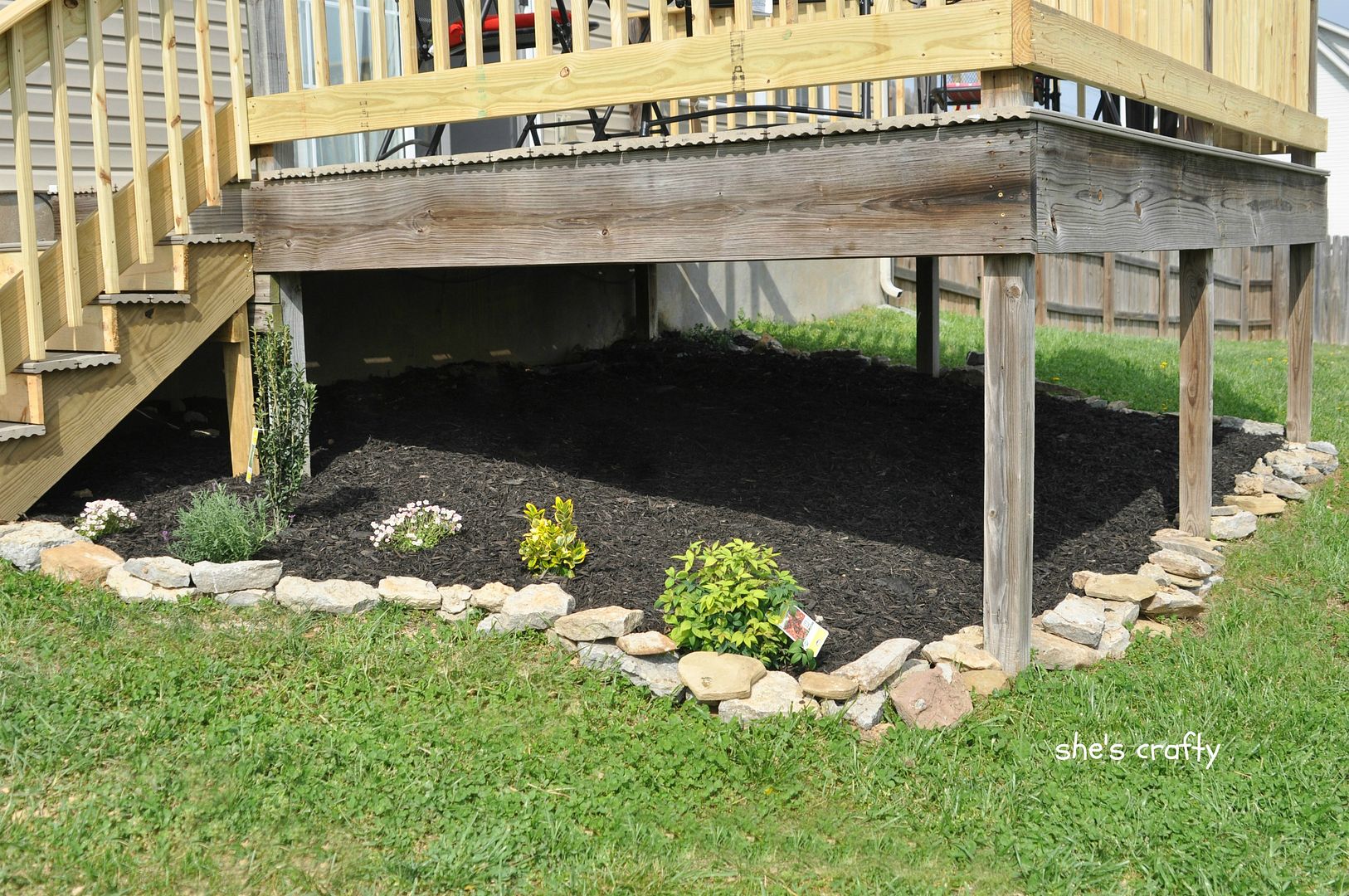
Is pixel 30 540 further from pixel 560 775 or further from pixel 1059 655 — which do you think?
pixel 1059 655

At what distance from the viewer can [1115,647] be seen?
179 inches

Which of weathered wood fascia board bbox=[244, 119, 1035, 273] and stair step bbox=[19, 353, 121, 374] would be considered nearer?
weathered wood fascia board bbox=[244, 119, 1035, 273]

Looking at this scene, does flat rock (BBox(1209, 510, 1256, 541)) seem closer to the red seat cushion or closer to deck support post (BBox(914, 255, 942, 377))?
deck support post (BBox(914, 255, 942, 377))

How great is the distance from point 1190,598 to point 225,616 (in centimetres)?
369

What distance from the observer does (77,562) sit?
4648 millimetres

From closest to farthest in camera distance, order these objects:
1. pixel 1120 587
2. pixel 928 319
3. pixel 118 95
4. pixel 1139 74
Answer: pixel 1139 74
pixel 1120 587
pixel 118 95
pixel 928 319

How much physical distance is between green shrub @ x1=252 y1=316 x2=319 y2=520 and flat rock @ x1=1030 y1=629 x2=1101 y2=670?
3065mm

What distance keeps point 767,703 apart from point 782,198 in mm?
1714

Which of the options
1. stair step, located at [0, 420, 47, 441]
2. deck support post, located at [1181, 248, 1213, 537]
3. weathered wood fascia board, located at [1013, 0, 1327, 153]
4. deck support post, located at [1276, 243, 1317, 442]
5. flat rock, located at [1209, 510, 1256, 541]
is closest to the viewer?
weathered wood fascia board, located at [1013, 0, 1327, 153]

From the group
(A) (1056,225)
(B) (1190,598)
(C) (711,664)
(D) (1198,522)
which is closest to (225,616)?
(C) (711,664)

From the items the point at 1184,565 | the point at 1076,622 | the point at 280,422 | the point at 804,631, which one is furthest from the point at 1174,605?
the point at 280,422

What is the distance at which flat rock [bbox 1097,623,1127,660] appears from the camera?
4.51 meters


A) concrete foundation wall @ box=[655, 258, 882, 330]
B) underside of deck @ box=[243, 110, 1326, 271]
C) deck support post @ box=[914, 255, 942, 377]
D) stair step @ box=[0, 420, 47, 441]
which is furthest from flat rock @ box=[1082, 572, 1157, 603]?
concrete foundation wall @ box=[655, 258, 882, 330]

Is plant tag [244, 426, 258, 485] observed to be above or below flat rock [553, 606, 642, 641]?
above
